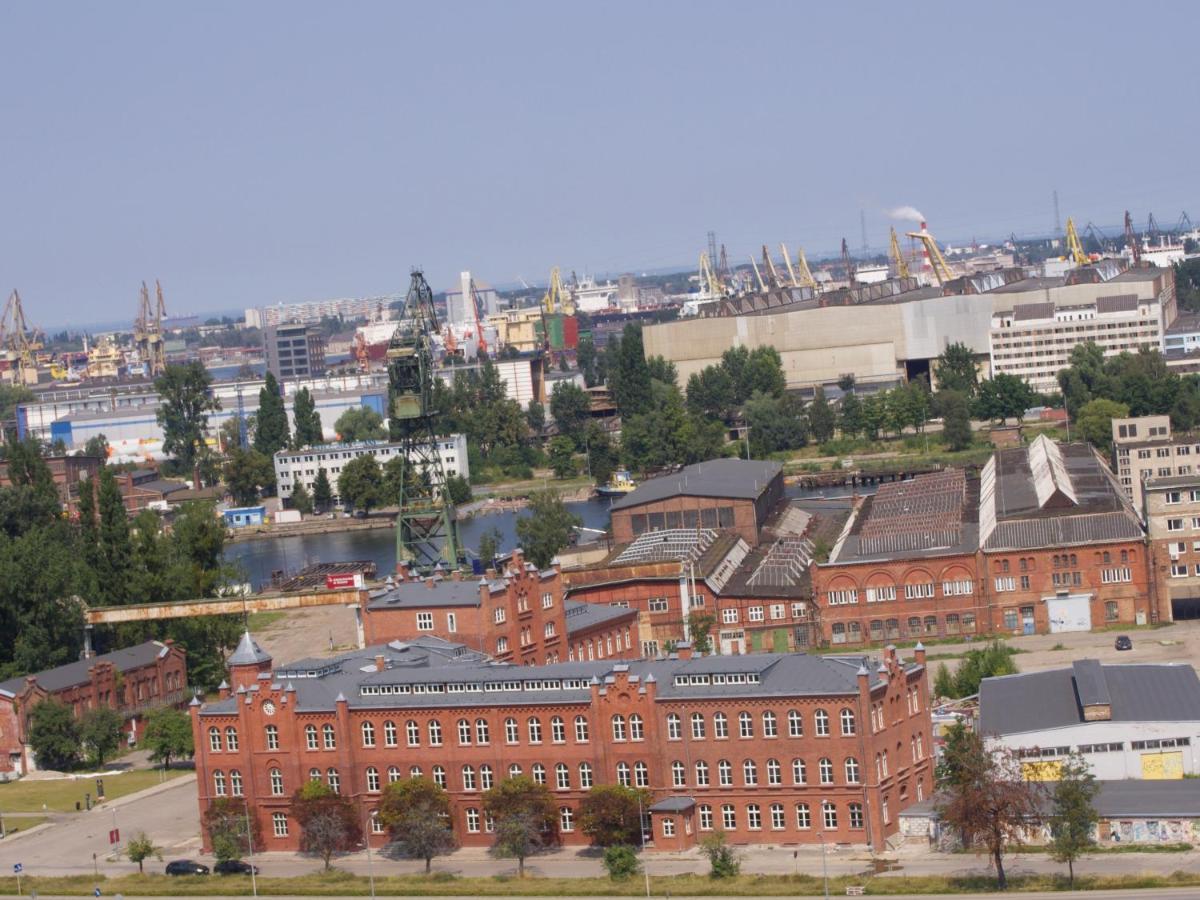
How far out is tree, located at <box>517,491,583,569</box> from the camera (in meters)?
51.1

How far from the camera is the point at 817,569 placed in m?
40.4

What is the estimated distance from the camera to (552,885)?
80.9ft

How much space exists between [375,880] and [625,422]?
191 feet

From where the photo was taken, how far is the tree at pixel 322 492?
77.3m

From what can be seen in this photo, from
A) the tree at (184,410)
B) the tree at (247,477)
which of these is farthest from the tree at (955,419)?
the tree at (184,410)

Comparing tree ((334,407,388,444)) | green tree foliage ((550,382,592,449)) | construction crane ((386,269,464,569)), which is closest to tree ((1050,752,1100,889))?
construction crane ((386,269,464,569))

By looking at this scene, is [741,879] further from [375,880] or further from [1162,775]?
[1162,775]

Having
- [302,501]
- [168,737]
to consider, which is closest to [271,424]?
[302,501]

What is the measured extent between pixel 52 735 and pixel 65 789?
1765 millimetres

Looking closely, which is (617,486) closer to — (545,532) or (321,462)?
(321,462)

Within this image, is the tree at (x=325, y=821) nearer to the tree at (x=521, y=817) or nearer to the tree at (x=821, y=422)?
the tree at (x=521, y=817)

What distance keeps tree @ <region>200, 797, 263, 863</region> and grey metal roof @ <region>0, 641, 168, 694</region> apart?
8.39 m

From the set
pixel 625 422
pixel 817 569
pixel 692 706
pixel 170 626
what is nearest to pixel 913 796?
pixel 692 706

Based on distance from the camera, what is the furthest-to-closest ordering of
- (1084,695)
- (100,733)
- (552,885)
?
(100,733) → (1084,695) → (552,885)
